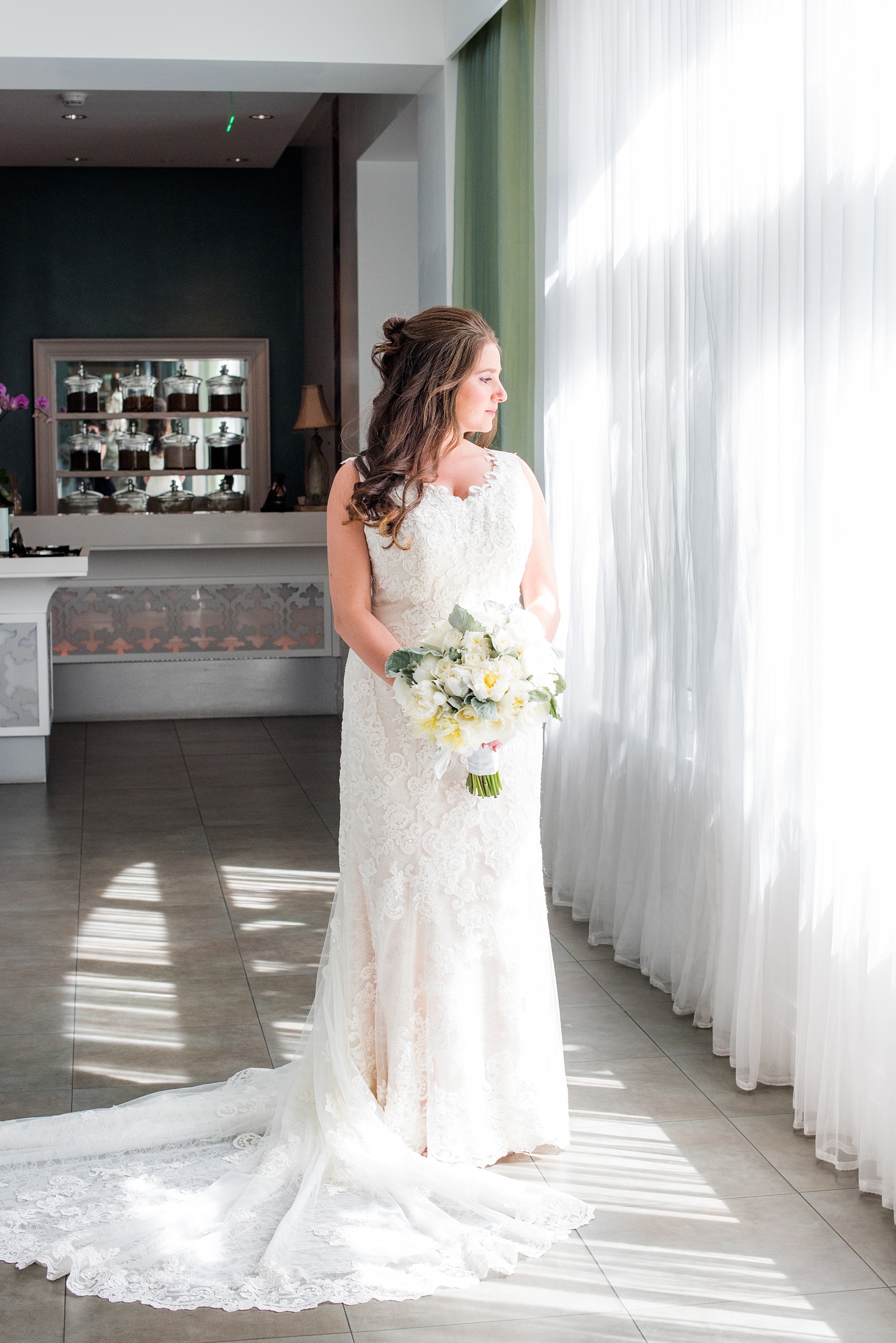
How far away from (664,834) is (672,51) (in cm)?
215

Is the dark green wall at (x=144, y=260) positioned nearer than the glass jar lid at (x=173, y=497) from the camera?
No

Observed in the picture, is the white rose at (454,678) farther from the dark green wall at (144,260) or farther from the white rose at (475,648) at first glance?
the dark green wall at (144,260)

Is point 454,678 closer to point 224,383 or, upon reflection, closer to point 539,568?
point 539,568

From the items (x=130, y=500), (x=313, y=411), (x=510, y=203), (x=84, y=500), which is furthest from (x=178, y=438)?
(x=510, y=203)

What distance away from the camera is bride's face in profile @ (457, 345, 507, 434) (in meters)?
2.81

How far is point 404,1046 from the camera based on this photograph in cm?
284

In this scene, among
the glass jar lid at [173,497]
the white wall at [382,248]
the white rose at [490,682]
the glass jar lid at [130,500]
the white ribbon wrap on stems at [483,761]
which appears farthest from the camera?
the glass jar lid at [130,500]

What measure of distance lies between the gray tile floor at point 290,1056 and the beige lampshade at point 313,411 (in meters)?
4.32

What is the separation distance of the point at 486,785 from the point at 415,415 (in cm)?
77

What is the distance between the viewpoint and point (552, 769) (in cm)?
503

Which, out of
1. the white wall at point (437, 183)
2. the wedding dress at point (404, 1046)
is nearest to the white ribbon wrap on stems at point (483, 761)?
the wedding dress at point (404, 1046)

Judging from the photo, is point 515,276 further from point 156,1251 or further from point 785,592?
point 156,1251

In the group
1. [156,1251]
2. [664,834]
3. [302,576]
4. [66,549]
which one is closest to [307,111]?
[302,576]

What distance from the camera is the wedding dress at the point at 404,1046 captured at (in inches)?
104
